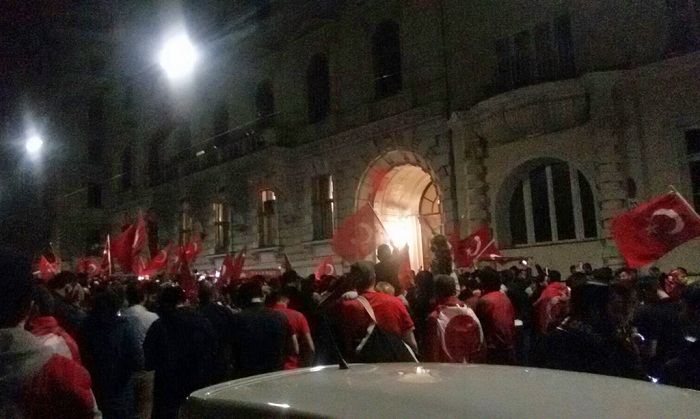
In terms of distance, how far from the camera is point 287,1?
2042 cm

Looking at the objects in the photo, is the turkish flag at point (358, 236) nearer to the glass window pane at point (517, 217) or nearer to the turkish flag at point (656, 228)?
the turkish flag at point (656, 228)

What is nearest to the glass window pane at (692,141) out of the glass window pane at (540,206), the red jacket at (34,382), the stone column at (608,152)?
the stone column at (608,152)

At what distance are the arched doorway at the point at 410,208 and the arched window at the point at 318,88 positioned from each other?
3453 mm

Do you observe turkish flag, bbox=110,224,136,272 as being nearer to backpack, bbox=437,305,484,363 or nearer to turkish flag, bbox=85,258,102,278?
turkish flag, bbox=85,258,102,278

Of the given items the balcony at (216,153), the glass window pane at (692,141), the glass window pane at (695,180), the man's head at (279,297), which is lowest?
the man's head at (279,297)

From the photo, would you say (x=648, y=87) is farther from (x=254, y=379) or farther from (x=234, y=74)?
(x=234, y=74)

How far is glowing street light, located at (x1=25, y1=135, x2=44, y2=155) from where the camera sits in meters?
38.6

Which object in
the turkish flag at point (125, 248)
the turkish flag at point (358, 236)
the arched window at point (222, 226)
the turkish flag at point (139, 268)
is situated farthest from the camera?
the arched window at point (222, 226)

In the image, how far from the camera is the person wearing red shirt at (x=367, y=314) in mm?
4785

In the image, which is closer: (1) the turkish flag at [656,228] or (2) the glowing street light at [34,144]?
(1) the turkish flag at [656,228]

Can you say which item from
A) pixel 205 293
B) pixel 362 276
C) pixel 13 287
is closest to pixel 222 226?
pixel 205 293

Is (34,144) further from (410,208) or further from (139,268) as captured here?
(410,208)

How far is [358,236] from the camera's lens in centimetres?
1094

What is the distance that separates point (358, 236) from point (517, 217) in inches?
237
